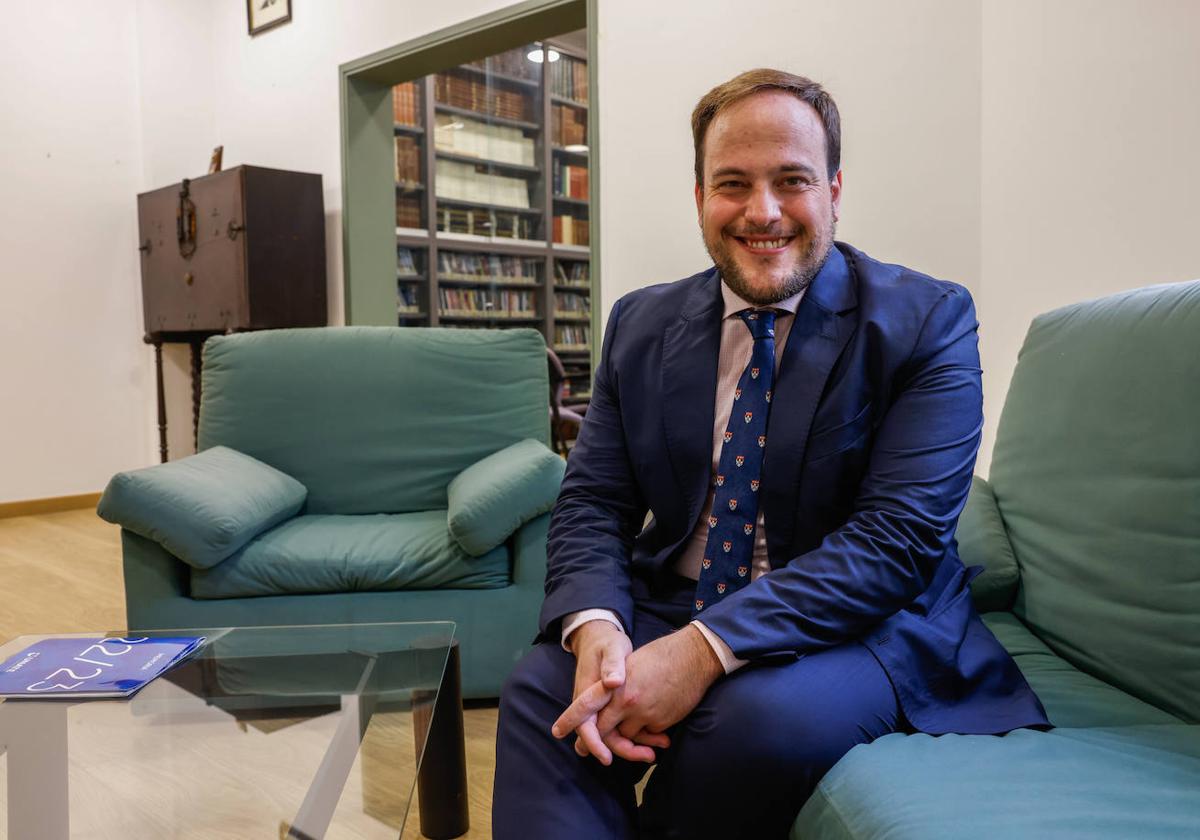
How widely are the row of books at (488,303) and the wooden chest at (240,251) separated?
5.31ft

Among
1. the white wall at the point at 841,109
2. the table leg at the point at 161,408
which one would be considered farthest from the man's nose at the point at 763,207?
the table leg at the point at 161,408

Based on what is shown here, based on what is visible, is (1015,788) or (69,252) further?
(69,252)

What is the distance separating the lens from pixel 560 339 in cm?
702

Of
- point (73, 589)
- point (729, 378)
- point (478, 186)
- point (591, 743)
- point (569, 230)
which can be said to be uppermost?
point (478, 186)

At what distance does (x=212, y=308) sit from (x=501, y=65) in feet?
9.73

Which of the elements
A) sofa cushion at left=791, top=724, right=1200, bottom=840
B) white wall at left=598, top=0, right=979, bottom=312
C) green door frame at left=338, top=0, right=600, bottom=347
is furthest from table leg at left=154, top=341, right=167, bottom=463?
sofa cushion at left=791, top=724, right=1200, bottom=840

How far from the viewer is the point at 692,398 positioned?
4.37 feet

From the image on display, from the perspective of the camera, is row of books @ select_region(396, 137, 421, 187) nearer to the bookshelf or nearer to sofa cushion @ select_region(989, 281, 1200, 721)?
the bookshelf

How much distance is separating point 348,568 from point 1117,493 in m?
1.55

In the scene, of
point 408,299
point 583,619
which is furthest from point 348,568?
point 408,299

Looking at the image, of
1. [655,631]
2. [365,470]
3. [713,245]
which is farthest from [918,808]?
[365,470]

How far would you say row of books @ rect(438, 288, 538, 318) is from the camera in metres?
6.26

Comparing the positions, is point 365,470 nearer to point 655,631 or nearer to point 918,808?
point 655,631

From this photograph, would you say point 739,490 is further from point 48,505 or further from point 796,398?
point 48,505
